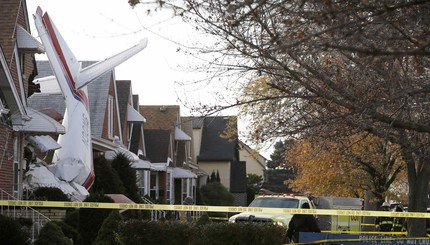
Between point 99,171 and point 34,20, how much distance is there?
24.0 ft

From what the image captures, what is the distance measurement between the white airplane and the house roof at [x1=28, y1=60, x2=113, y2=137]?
23.2 feet

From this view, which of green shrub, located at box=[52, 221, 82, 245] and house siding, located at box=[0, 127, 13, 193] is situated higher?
house siding, located at box=[0, 127, 13, 193]

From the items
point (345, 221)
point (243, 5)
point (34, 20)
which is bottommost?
point (345, 221)

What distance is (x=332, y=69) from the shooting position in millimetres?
15977

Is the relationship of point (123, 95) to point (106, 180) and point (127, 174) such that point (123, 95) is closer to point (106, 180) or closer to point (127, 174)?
point (127, 174)

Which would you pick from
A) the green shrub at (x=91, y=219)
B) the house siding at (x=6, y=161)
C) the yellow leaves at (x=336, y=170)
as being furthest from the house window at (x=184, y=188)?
the green shrub at (x=91, y=219)

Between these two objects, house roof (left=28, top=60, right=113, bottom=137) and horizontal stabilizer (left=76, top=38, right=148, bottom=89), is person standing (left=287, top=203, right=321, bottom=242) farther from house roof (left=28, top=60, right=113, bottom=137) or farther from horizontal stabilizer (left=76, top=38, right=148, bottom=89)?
house roof (left=28, top=60, right=113, bottom=137)

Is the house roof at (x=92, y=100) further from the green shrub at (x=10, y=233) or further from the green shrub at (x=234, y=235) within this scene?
the green shrub at (x=234, y=235)

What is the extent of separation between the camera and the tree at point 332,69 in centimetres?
1098

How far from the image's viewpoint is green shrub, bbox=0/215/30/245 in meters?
17.2

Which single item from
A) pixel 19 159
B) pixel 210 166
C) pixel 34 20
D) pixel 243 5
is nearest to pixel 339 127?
pixel 243 5

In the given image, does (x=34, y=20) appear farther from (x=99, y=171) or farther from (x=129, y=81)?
(x=129, y=81)

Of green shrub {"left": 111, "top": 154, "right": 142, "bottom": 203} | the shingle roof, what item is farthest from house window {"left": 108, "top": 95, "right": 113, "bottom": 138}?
green shrub {"left": 111, "top": 154, "right": 142, "bottom": 203}

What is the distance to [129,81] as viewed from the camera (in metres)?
45.7
